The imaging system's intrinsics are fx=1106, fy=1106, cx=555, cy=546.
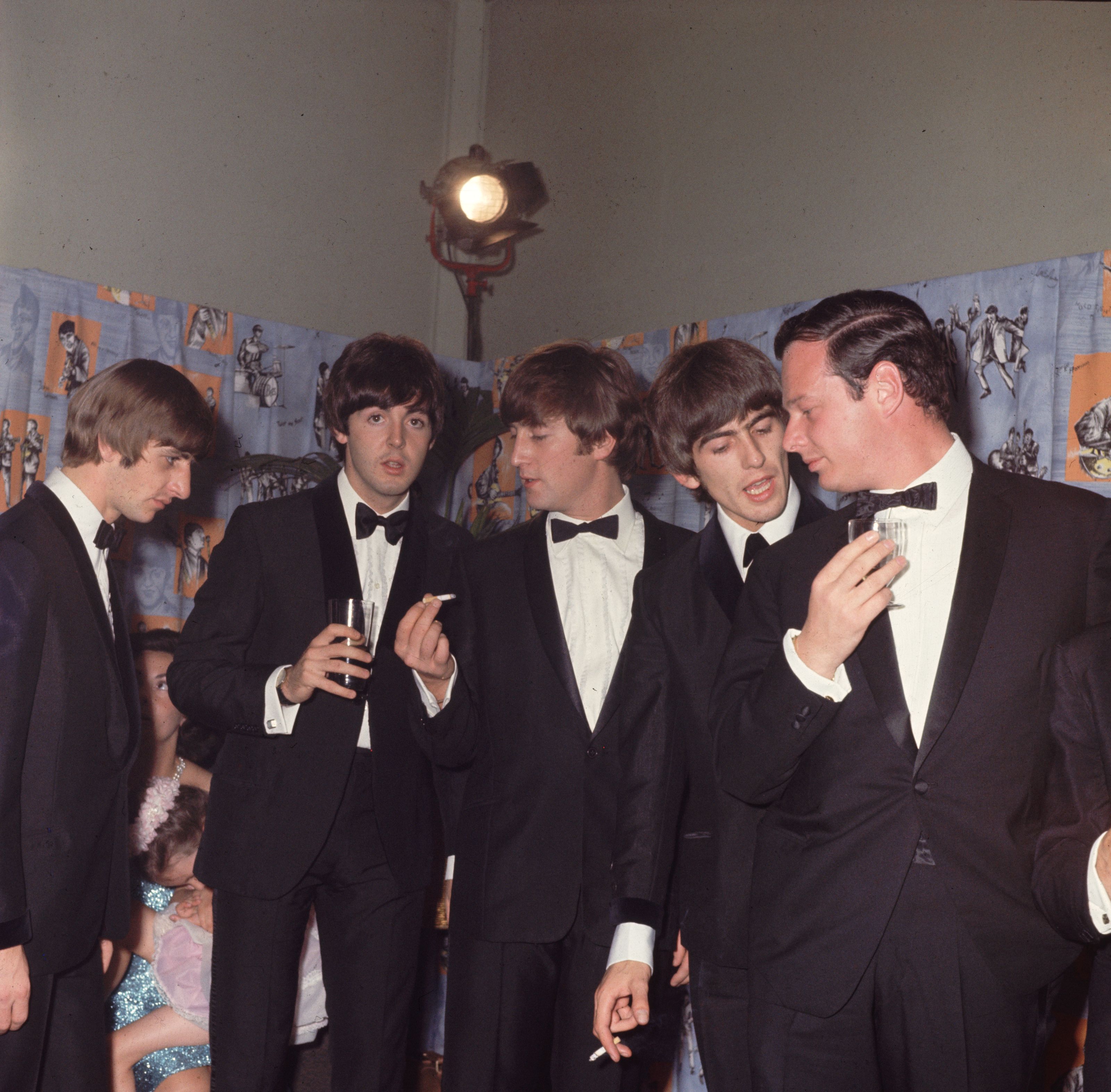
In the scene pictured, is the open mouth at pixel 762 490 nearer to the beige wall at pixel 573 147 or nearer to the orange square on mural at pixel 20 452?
the beige wall at pixel 573 147

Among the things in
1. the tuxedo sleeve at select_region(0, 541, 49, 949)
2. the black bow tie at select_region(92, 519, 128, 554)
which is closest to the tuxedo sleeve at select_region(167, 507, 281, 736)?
the black bow tie at select_region(92, 519, 128, 554)

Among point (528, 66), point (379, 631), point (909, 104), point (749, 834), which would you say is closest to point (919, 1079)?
point (749, 834)

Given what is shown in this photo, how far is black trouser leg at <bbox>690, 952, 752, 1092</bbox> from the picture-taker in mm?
2070

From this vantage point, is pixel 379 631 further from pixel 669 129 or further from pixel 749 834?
pixel 669 129

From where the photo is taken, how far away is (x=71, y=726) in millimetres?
2146

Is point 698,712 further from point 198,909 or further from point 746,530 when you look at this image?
point 198,909

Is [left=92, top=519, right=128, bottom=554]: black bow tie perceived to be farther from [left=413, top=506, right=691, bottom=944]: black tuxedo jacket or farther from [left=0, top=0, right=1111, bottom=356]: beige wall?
[left=0, top=0, right=1111, bottom=356]: beige wall

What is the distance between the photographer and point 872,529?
1.64 meters

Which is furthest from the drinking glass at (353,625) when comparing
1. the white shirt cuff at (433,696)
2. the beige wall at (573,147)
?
the beige wall at (573,147)

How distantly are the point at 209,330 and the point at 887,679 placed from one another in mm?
3277

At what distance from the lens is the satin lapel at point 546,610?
98.0 inches

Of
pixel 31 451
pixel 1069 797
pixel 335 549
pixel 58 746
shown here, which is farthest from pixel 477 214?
pixel 1069 797

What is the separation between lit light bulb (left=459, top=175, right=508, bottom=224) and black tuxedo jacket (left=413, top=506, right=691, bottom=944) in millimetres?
3071

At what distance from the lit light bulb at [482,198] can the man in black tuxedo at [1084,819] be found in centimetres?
425
